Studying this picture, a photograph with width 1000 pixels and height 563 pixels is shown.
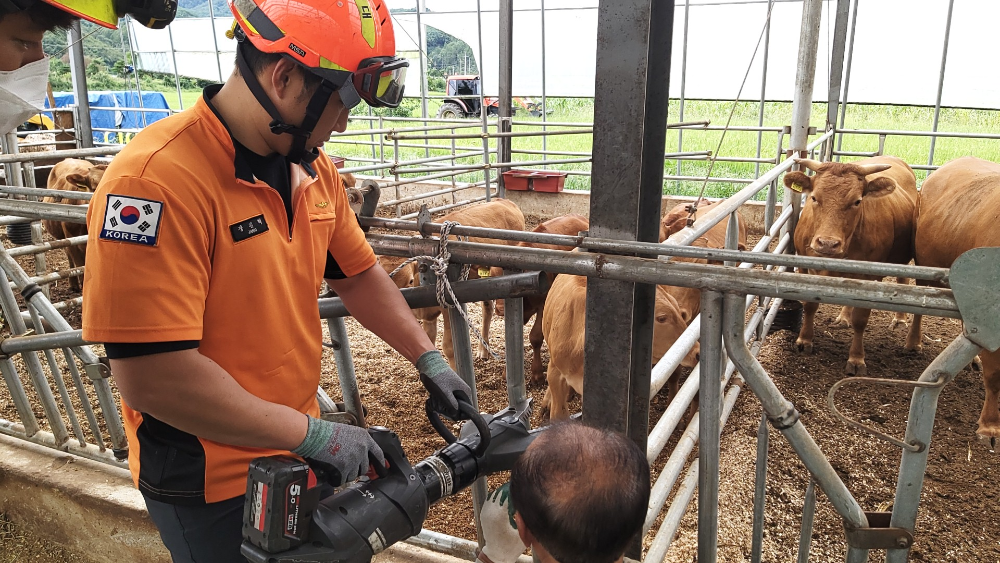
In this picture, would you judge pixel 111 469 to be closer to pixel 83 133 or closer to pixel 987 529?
pixel 987 529

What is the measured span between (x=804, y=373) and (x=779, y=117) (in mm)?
11643

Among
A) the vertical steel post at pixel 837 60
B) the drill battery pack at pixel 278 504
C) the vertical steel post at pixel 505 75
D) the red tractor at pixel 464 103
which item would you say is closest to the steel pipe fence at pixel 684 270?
the drill battery pack at pixel 278 504

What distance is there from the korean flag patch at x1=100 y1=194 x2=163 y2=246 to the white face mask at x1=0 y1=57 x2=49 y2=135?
59cm

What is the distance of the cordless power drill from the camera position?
1.17 metres

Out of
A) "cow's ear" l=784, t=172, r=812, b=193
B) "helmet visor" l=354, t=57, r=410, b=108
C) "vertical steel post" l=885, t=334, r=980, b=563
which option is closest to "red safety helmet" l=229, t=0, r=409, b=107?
"helmet visor" l=354, t=57, r=410, b=108

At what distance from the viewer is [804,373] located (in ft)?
16.6

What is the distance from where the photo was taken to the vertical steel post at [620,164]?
5.07 feet

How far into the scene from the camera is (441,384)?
1659 millimetres

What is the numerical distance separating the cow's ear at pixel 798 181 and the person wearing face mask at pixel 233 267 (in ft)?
15.0

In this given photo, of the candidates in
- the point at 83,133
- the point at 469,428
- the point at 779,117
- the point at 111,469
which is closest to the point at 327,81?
the point at 469,428

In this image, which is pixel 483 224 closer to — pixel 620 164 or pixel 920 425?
pixel 620 164

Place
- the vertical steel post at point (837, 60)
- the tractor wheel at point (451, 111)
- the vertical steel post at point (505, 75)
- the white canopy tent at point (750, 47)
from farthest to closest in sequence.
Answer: the tractor wheel at point (451, 111) < the white canopy tent at point (750, 47) < the vertical steel post at point (505, 75) < the vertical steel post at point (837, 60)

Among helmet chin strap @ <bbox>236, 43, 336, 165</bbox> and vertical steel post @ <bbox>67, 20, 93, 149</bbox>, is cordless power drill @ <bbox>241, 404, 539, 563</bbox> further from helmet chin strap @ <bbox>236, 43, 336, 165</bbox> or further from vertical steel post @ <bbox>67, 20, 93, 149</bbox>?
vertical steel post @ <bbox>67, 20, 93, 149</bbox>

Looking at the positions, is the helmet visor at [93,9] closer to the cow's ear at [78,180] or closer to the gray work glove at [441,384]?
the gray work glove at [441,384]
